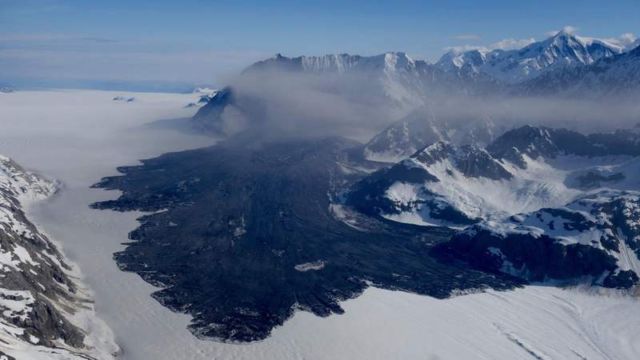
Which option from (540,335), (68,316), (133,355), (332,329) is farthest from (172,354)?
(540,335)

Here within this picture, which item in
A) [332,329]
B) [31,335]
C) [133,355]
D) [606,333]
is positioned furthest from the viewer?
[606,333]

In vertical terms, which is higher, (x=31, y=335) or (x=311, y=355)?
(x=31, y=335)

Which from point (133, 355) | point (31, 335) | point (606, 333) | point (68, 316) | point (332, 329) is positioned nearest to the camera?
point (31, 335)

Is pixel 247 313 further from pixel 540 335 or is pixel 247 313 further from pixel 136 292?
pixel 540 335

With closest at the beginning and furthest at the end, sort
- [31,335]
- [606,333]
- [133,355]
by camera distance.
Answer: [31,335]
[133,355]
[606,333]

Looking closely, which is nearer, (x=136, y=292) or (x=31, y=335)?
(x=31, y=335)

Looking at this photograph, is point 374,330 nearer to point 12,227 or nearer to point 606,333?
point 606,333

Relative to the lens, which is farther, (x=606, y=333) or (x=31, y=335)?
(x=606, y=333)

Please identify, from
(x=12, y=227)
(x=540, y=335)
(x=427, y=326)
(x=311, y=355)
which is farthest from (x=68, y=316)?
(x=540, y=335)

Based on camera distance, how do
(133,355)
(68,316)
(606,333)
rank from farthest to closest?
(606,333)
(68,316)
(133,355)
